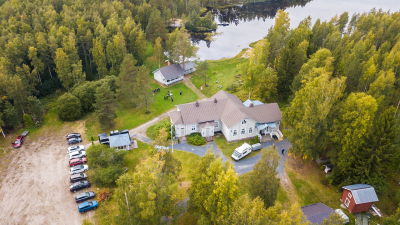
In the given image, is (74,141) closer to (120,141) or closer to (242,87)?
(120,141)

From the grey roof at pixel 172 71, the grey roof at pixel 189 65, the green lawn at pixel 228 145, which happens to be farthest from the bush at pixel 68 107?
the grey roof at pixel 189 65

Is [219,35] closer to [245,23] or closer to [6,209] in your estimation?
[245,23]

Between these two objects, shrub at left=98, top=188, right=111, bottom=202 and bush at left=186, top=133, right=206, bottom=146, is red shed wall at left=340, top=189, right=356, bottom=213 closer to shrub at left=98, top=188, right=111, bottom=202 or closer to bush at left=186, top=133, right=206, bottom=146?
bush at left=186, top=133, right=206, bottom=146

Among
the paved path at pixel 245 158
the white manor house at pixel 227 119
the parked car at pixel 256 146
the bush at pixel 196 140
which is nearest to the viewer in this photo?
the paved path at pixel 245 158

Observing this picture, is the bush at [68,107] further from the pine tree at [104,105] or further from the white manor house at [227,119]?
the white manor house at [227,119]

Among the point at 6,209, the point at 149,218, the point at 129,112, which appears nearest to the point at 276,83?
the point at 129,112

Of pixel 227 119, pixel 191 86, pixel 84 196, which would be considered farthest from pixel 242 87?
pixel 84 196
